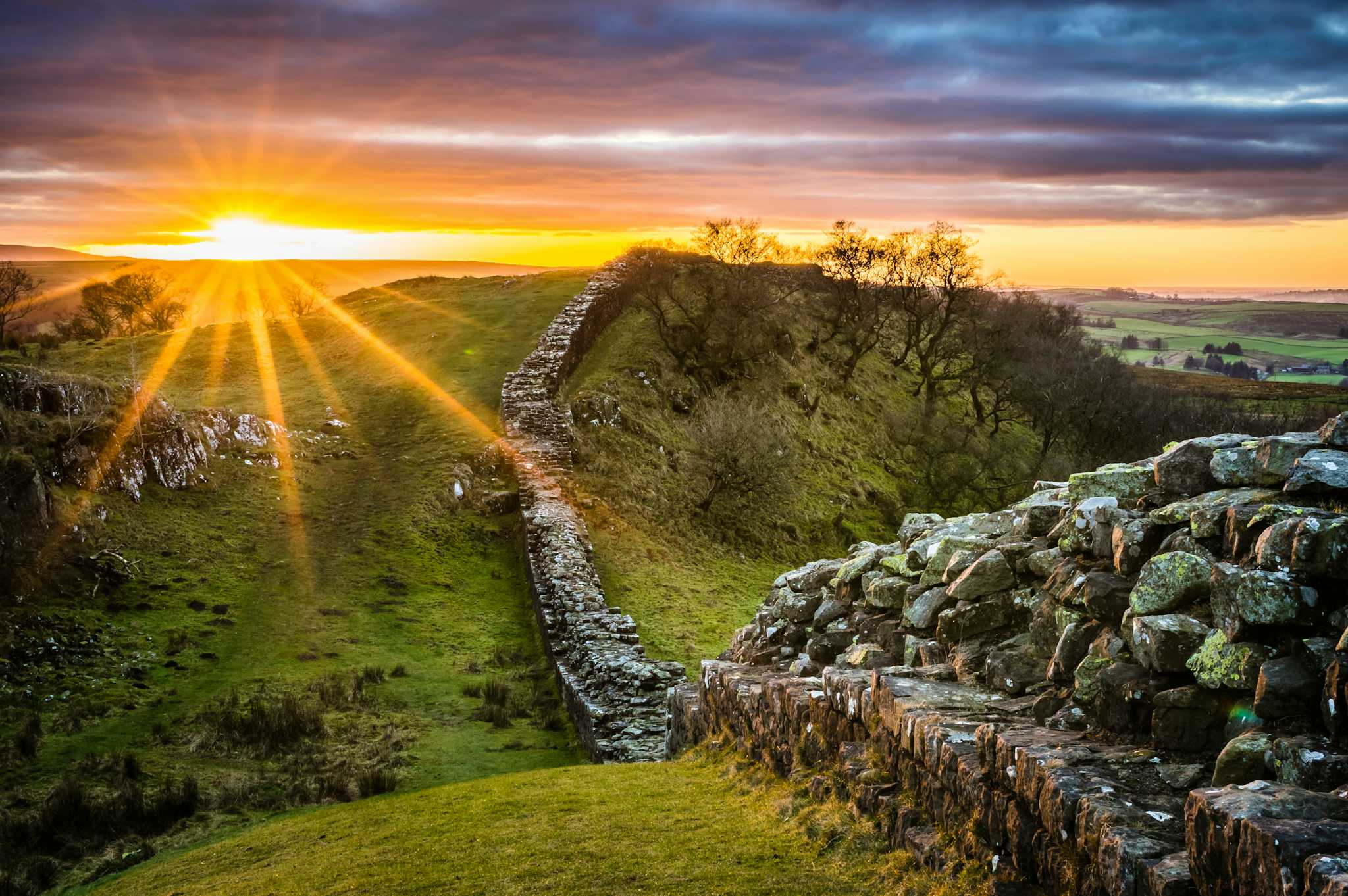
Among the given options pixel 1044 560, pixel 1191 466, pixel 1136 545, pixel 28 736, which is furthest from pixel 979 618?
pixel 28 736

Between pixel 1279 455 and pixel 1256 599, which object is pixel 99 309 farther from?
pixel 1256 599

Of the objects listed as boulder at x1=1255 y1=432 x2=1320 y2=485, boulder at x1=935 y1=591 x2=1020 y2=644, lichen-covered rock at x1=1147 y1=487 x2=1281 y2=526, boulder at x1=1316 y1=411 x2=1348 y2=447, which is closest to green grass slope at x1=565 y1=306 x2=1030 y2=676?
boulder at x1=935 y1=591 x2=1020 y2=644

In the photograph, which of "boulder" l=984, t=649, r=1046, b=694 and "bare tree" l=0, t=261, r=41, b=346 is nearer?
"boulder" l=984, t=649, r=1046, b=694

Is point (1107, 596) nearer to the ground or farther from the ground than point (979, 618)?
farther from the ground

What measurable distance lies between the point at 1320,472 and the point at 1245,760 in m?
2.67

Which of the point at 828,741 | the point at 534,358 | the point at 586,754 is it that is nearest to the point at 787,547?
the point at 534,358

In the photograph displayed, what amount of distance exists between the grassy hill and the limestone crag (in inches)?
363

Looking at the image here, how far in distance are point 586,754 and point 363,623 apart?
8.84 m

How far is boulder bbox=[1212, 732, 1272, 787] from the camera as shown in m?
5.68

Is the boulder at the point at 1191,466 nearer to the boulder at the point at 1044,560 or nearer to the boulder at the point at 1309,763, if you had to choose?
the boulder at the point at 1044,560

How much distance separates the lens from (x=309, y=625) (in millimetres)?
22391

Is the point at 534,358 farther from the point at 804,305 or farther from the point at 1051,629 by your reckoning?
the point at 1051,629

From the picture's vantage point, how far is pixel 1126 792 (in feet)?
Answer: 19.7

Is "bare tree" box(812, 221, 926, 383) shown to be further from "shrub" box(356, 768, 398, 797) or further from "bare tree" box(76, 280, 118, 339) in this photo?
"bare tree" box(76, 280, 118, 339)
